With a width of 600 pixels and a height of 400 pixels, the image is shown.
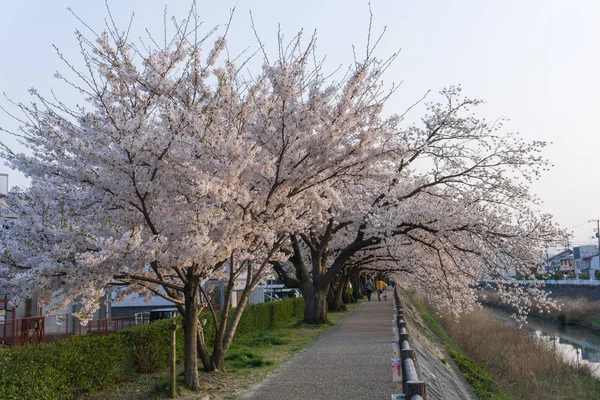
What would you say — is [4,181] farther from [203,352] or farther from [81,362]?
[81,362]

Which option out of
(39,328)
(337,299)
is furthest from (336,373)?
(337,299)

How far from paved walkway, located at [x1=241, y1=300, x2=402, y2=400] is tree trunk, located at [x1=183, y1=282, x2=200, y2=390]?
37.5 inches

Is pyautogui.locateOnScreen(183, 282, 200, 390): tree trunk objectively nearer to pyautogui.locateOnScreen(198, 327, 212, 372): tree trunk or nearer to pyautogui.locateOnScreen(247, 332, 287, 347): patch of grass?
pyautogui.locateOnScreen(198, 327, 212, 372): tree trunk

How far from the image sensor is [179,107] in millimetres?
8156

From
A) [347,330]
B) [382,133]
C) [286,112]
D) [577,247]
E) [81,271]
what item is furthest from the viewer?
[577,247]

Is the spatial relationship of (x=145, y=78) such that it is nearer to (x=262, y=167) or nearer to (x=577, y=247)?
(x=262, y=167)

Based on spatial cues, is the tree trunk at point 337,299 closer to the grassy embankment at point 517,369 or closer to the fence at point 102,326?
the grassy embankment at point 517,369

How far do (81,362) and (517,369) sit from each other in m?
13.5

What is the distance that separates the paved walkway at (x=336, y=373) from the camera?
8625 mm

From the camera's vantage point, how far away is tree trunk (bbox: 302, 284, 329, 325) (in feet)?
68.8

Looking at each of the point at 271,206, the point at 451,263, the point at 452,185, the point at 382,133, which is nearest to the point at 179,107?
the point at 271,206

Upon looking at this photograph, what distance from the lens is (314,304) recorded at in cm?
2109

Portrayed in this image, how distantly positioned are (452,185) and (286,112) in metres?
10.1

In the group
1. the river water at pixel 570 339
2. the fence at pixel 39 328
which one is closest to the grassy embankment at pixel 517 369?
the river water at pixel 570 339
